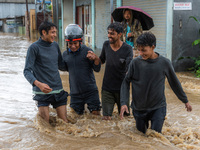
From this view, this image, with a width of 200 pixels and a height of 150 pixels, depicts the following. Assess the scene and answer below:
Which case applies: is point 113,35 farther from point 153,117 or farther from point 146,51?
point 153,117

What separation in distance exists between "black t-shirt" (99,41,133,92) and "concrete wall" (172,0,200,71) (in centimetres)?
487

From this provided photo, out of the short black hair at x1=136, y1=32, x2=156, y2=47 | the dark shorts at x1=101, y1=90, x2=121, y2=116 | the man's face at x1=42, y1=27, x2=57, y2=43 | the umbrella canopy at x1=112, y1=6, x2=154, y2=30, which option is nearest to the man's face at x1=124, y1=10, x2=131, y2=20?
the umbrella canopy at x1=112, y1=6, x2=154, y2=30

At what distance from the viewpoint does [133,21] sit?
6.75 metres

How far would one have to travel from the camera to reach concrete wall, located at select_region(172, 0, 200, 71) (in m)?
9.07

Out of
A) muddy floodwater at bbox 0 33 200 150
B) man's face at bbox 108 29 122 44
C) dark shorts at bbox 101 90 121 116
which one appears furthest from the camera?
dark shorts at bbox 101 90 121 116

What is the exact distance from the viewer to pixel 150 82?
148 inches

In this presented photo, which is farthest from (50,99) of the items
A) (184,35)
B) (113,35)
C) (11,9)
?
(11,9)

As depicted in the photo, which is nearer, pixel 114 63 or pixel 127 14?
pixel 114 63

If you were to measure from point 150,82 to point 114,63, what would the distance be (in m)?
1.09

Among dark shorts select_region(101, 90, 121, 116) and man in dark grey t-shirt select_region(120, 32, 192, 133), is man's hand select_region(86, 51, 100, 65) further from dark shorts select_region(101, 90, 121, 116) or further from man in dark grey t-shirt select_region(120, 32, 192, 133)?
man in dark grey t-shirt select_region(120, 32, 192, 133)

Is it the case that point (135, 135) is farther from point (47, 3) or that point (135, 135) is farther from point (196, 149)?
point (47, 3)

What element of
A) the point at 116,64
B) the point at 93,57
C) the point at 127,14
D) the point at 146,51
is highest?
the point at 127,14

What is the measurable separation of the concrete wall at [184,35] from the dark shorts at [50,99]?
5.52 m

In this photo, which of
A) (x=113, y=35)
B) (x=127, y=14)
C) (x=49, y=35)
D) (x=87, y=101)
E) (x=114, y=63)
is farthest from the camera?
(x=127, y=14)
